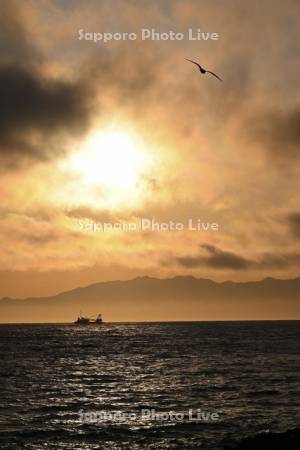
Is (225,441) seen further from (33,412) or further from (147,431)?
(33,412)

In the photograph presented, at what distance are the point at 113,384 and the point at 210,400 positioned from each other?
1597 centimetres

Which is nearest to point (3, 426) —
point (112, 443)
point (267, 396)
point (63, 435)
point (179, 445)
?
point (63, 435)

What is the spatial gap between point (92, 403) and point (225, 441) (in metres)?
17.4

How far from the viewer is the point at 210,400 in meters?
48.8

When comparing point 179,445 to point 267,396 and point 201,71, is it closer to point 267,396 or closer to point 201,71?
point 267,396

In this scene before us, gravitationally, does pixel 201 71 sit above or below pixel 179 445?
above

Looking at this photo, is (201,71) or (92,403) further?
(92,403)

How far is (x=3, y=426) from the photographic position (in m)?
38.6

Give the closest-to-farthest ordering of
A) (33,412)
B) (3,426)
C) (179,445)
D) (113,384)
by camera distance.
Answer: (179,445) → (3,426) → (33,412) → (113,384)

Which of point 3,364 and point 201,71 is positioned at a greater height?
point 201,71

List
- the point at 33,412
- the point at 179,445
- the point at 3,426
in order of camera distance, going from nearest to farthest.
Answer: the point at 179,445 < the point at 3,426 < the point at 33,412

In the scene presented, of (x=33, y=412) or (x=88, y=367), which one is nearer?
(x=33, y=412)

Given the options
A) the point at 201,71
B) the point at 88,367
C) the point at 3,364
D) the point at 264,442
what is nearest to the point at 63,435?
the point at 264,442

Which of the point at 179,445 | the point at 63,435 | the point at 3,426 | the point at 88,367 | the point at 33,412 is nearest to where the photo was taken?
the point at 179,445
